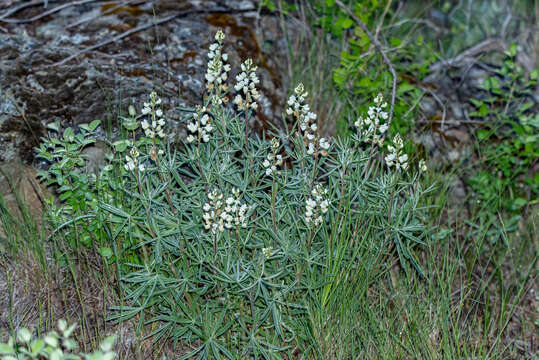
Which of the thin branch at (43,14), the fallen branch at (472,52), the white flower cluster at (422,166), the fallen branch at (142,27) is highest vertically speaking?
the thin branch at (43,14)

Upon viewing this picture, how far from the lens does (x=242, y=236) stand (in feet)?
8.60

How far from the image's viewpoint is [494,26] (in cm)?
614

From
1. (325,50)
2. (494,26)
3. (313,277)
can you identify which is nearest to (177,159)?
(313,277)

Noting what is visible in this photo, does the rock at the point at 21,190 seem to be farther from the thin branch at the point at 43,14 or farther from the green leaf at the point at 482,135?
the green leaf at the point at 482,135

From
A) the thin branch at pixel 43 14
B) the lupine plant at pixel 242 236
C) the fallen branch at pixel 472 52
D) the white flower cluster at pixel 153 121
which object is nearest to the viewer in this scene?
the white flower cluster at pixel 153 121

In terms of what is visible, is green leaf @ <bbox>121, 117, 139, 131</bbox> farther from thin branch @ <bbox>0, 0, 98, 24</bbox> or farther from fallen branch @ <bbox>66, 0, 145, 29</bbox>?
thin branch @ <bbox>0, 0, 98, 24</bbox>

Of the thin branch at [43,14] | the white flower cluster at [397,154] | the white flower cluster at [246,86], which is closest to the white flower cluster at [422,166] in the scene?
the white flower cluster at [397,154]

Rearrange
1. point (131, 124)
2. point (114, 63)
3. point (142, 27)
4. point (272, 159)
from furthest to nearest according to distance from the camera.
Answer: point (142, 27)
point (114, 63)
point (131, 124)
point (272, 159)

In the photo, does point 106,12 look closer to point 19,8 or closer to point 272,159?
point 19,8

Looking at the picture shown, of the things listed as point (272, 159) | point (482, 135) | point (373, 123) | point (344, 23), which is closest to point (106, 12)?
point (344, 23)

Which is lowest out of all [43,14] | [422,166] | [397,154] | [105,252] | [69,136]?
[105,252]

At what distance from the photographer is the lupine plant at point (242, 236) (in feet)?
8.13

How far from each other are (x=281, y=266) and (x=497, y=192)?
1.95 metres

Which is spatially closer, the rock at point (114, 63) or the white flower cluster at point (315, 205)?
the white flower cluster at point (315, 205)
